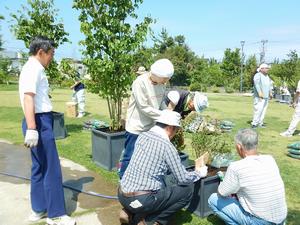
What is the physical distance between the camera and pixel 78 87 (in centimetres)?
1167

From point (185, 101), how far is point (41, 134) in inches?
76.1

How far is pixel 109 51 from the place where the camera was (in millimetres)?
5582

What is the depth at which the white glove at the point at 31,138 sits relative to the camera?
10.4 ft

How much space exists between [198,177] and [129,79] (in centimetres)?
266

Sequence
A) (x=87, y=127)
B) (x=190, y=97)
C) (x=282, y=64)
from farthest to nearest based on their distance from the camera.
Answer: (x=282, y=64) < (x=87, y=127) < (x=190, y=97)

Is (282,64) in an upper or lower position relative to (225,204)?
upper

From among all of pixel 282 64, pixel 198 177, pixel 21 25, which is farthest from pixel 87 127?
pixel 282 64

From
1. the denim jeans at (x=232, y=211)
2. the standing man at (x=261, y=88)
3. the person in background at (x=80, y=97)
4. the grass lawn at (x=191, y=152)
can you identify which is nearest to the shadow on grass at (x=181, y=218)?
the grass lawn at (x=191, y=152)

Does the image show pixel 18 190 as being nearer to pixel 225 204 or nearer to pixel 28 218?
pixel 28 218

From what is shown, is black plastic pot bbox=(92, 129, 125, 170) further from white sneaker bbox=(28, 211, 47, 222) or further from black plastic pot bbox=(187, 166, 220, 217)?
black plastic pot bbox=(187, 166, 220, 217)

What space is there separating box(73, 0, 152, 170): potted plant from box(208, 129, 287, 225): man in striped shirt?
268cm

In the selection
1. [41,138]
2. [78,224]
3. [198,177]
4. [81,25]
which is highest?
[81,25]

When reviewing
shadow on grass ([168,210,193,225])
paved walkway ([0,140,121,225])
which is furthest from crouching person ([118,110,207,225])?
paved walkway ([0,140,121,225])

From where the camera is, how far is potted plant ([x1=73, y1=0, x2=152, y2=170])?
5.48 meters
